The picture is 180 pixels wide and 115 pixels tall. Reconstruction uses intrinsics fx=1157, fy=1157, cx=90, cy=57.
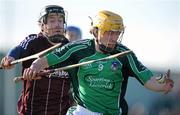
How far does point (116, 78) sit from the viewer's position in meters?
12.8

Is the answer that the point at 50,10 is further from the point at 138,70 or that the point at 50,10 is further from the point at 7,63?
the point at 138,70

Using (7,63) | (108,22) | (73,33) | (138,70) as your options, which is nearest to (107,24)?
(108,22)

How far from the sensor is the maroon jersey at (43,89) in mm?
13953

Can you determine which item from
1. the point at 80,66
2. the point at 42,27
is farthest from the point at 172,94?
the point at 80,66

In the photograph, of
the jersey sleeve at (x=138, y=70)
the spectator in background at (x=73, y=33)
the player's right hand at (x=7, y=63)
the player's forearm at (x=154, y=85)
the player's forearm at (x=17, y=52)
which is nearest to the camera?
the player's forearm at (x=154, y=85)

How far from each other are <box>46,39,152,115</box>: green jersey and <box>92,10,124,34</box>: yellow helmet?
22 cm

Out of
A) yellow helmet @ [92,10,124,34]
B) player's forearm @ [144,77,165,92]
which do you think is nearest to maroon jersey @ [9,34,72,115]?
Result: yellow helmet @ [92,10,124,34]

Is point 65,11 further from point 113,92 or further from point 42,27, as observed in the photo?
point 113,92

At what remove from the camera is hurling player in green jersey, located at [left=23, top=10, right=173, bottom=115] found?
12719 millimetres

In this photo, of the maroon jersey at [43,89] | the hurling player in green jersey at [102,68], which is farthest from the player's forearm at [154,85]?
the maroon jersey at [43,89]

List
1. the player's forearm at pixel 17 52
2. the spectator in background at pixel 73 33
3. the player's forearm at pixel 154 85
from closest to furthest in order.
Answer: the player's forearm at pixel 154 85 < the player's forearm at pixel 17 52 < the spectator in background at pixel 73 33

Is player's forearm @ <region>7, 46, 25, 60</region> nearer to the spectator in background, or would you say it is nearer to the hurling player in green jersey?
the hurling player in green jersey

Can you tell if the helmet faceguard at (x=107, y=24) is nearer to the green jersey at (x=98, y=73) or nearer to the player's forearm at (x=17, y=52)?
the green jersey at (x=98, y=73)

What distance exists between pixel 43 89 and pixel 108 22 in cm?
163
